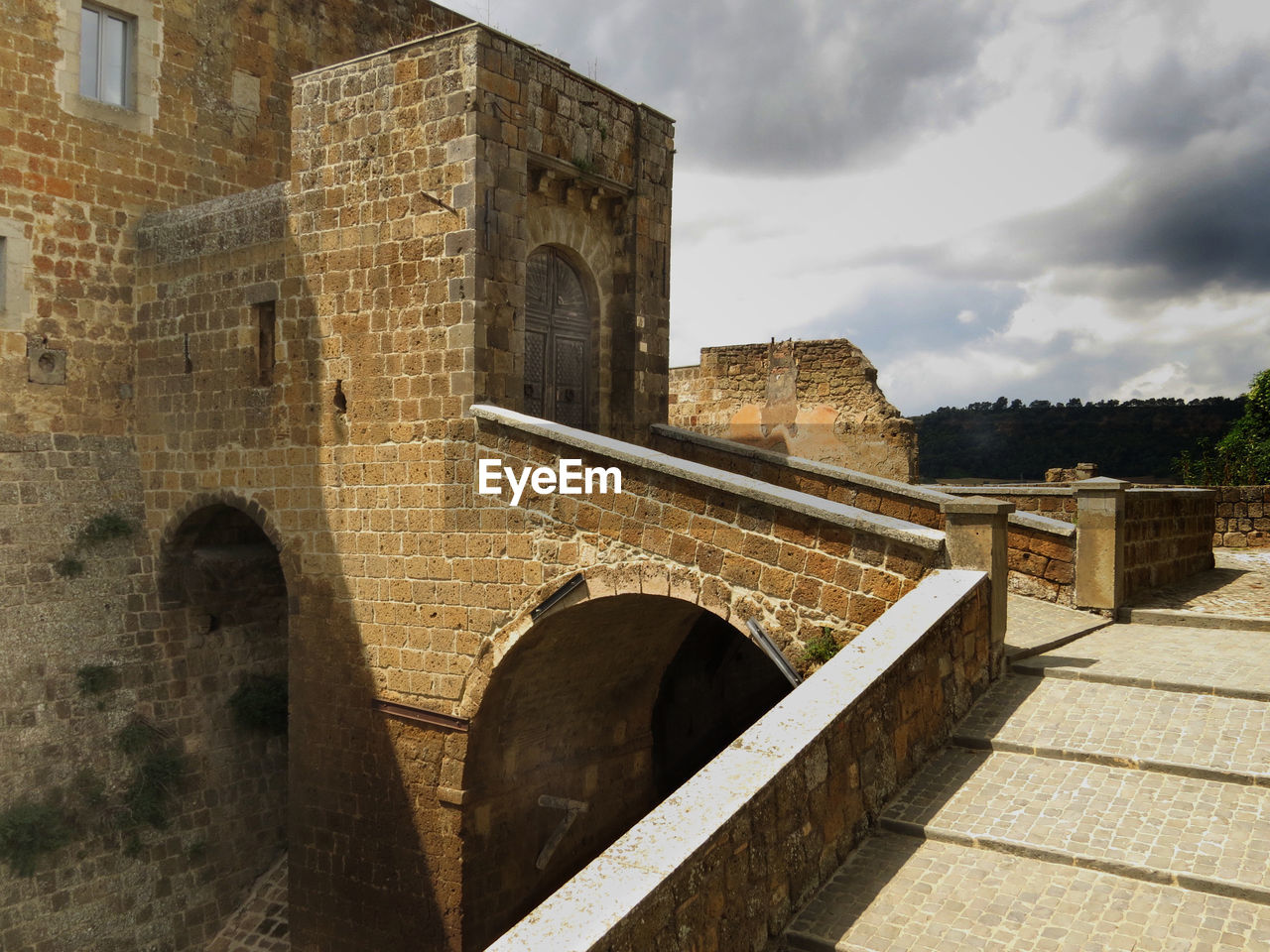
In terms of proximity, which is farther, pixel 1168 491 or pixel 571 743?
pixel 1168 491

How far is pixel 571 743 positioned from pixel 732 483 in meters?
3.62

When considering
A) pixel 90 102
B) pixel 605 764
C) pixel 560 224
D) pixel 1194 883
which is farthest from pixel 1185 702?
pixel 90 102

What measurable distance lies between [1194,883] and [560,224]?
7274 millimetres

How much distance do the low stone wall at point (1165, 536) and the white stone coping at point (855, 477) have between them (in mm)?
658

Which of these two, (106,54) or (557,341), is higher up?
(106,54)

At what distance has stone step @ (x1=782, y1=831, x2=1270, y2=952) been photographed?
3723 millimetres

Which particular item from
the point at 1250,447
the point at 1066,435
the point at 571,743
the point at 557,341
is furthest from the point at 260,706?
the point at 1066,435

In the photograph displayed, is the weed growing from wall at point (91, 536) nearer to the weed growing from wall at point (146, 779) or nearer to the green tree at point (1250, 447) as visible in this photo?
the weed growing from wall at point (146, 779)

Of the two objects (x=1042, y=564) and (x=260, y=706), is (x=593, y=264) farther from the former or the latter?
(x=260, y=706)

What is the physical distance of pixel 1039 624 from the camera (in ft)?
26.5

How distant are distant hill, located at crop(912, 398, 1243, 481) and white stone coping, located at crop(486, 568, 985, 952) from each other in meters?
44.8

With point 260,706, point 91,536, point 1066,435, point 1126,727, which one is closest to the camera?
point 1126,727

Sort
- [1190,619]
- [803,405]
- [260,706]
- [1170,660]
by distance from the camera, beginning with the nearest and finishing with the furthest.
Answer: [1170,660], [1190,619], [260,706], [803,405]

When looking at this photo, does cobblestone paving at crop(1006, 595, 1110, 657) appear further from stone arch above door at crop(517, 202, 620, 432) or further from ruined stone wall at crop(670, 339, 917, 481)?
ruined stone wall at crop(670, 339, 917, 481)
